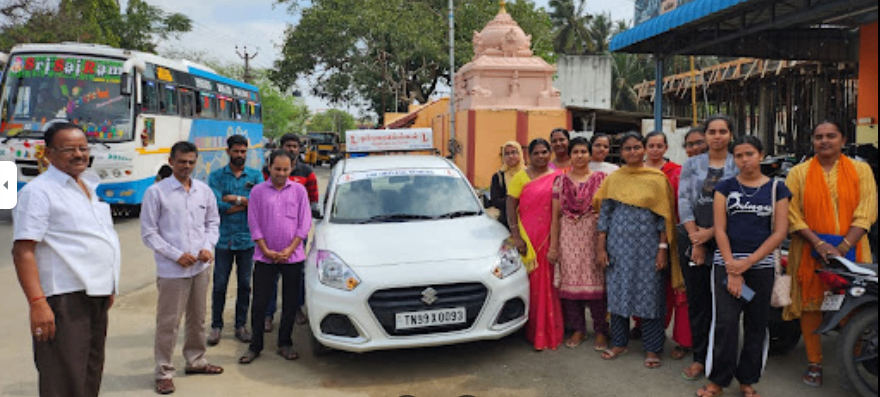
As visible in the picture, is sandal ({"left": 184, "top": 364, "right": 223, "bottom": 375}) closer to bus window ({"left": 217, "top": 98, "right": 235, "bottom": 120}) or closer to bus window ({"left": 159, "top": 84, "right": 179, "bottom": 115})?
bus window ({"left": 159, "top": 84, "right": 179, "bottom": 115})

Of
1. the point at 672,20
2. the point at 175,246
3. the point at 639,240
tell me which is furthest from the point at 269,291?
the point at 672,20

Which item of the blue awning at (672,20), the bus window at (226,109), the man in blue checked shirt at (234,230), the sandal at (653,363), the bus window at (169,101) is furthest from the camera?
the bus window at (226,109)

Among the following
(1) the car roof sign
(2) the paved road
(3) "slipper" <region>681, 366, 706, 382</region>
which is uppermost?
(1) the car roof sign

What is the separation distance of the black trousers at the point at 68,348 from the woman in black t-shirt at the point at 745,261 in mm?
3376

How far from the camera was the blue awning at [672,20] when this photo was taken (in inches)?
432

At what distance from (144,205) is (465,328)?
87.7 inches

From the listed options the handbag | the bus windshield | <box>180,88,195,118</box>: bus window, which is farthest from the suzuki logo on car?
<box>180,88,195,118</box>: bus window

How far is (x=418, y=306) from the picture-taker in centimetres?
450

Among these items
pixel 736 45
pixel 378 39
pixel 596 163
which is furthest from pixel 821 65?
pixel 378 39

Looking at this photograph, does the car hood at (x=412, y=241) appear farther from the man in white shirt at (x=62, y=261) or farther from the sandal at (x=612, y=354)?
the man in white shirt at (x=62, y=261)

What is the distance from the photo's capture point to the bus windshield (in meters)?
11.8

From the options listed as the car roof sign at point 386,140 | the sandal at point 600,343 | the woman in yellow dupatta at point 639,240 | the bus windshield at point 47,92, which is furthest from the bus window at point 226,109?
the woman in yellow dupatta at point 639,240

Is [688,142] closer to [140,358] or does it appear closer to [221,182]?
[221,182]

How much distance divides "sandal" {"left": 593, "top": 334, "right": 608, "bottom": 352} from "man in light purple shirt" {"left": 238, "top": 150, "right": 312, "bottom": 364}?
2223 mm
